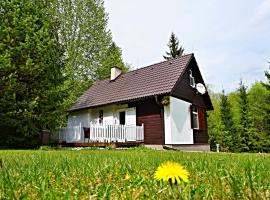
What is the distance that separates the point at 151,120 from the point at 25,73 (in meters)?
8.12

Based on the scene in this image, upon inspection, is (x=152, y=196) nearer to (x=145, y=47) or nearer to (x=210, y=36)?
(x=210, y=36)

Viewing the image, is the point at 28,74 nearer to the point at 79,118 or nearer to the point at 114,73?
the point at 79,118

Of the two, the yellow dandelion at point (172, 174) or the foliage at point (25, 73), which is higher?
the foliage at point (25, 73)

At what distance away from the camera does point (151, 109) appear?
2006cm

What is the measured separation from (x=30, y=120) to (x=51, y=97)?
1.97 m

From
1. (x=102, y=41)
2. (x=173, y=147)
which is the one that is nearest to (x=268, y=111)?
(x=173, y=147)

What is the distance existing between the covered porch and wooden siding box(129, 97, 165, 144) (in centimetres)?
43

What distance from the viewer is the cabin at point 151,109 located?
760 inches

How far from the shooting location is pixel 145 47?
48500 millimetres

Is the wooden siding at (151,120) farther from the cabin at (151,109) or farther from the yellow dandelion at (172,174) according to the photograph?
the yellow dandelion at (172,174)

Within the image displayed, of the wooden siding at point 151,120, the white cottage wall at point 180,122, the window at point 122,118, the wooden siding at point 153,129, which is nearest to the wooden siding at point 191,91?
the white cottage wall at point 180,122

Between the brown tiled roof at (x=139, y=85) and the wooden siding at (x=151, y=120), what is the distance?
0.76 meters

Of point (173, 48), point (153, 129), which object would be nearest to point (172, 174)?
point (153, 129)

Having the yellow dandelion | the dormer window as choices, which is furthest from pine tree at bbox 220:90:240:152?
the yellow dandelion
